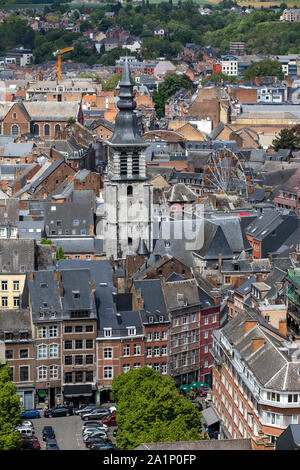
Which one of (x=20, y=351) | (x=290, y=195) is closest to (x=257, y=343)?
(x=20, y=351)

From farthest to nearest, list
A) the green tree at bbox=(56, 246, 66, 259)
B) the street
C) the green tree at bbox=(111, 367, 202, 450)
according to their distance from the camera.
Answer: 1. the green tree at bbox=(56, 246, 66, 259)
2. the street
3. the green tree at bbox=(111, 367, 202, 450)

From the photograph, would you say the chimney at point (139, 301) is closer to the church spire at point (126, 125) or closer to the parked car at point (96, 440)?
the parked car at point (96, 440)

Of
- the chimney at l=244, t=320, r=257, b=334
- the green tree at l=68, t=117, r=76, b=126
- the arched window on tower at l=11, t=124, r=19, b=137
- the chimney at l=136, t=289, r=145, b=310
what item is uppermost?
the green tree at l=68, t=117, r=76, b=126

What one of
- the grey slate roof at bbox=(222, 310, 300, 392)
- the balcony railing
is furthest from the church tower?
the grey slate roof at bbox=(222, 310, 300, 392)

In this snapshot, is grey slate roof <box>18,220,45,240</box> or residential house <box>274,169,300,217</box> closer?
grey slate roof <box>18,220,45,240</box>

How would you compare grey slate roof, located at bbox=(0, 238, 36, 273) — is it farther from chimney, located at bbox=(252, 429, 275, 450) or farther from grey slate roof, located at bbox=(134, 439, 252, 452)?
grey slate roof, located at bbox=(134, 439, 252, 452)

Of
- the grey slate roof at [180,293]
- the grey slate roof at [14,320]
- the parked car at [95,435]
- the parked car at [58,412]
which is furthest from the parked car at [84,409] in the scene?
the grey slate roof at [180,293]

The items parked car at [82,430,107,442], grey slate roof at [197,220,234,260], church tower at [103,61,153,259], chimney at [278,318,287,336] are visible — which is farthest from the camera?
church tower at [103,61,153,259]

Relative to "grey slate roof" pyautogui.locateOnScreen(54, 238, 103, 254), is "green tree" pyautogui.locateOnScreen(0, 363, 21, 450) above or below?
below
